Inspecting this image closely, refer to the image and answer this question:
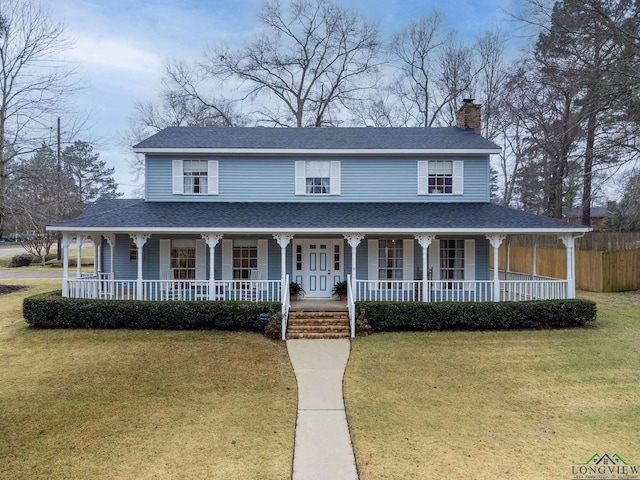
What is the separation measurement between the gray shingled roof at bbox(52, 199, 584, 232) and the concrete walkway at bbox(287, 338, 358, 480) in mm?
4329

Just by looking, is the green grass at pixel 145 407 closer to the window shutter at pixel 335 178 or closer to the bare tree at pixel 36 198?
A: the window shutter at pixel 335 178

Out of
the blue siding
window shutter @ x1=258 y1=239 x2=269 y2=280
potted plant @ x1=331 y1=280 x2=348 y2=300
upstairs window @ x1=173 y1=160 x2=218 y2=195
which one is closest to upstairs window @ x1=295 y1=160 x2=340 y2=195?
the blue siding

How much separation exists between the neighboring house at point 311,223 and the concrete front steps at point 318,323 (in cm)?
74

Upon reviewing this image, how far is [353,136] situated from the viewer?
17062mm

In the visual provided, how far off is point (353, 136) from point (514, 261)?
44.9 feet

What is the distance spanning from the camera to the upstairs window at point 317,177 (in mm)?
15570

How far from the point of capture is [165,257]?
14711 millimetres

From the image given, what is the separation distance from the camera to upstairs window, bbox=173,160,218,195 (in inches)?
613

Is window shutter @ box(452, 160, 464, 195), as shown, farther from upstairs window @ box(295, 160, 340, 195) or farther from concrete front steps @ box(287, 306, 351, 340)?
concrete front steps @ box(287, 306, 351, 340)

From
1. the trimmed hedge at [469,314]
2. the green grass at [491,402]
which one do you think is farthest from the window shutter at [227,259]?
the green grass at [491,402]

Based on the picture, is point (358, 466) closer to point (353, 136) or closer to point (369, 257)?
point (369, 257)

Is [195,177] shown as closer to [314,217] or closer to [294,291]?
[314,217]

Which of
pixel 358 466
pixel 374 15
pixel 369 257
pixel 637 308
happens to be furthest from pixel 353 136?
pixel 374 15

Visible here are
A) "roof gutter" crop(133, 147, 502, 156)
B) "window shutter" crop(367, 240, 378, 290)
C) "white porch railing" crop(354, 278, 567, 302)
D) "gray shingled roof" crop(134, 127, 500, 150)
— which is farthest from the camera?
"gray shingled roof" crop(134, 127, 500, 150)
